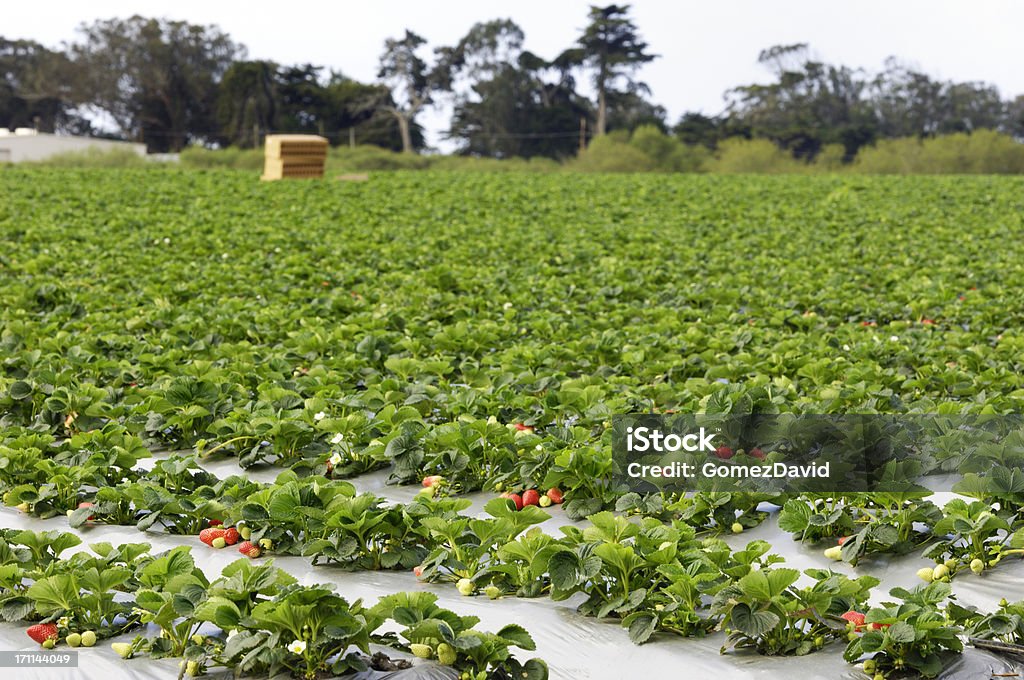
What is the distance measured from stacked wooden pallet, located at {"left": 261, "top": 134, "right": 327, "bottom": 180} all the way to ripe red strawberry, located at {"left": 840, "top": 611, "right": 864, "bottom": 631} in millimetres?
19353

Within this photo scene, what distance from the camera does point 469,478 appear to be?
155 inches

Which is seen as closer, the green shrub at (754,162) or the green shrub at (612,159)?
the green shrub at (612,159)

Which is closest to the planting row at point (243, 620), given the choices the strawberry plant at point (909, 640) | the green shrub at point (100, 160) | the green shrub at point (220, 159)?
the strawberry plant at point (909, 640)

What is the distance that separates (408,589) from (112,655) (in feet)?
2.81

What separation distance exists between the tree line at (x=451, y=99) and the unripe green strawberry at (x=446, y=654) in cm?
4448

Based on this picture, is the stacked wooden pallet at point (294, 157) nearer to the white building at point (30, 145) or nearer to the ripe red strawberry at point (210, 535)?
the ripe red strawberry at point (210, 535)

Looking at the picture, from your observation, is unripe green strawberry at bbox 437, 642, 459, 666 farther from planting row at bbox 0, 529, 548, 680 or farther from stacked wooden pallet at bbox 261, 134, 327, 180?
stacked wooden pallet at bbox 261, 134, 327, 180

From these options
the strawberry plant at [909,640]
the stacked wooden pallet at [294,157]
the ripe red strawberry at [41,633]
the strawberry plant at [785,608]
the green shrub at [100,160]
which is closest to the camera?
the strawberry plant at [909,640]

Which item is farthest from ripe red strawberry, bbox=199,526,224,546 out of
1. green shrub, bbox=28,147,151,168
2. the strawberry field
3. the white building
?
the white building

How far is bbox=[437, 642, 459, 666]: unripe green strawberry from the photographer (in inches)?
96.5

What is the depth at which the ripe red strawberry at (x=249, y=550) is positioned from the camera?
3.26 m

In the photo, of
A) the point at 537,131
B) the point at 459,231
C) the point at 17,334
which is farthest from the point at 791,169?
the point at 17,334

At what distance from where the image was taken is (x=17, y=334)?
248 inches

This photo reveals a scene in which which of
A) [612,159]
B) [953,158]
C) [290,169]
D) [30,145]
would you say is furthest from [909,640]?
[30,145]
